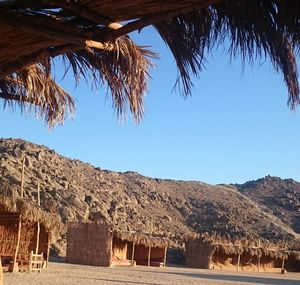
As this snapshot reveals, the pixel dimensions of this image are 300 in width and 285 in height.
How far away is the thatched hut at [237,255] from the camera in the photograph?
1304 inches

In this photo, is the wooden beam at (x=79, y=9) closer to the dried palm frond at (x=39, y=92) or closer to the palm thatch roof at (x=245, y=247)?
the dried palm frond at (x=39, y=92)

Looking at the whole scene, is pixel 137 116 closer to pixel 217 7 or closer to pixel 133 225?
pixel 217 7

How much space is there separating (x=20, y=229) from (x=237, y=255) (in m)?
20.0

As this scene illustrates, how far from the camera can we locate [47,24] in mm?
2256

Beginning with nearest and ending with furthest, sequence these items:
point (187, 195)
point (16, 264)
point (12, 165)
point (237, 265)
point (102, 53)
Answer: point (102, 53) → point (16, 264) → point (237, 265) → point (12, 165) → point (187, 195)

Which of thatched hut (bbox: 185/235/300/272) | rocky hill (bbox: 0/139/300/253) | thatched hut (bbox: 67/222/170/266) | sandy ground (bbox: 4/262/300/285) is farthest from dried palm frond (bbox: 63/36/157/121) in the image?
rocky hill (bbox: 0/139/300/253)

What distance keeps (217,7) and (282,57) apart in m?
0.35

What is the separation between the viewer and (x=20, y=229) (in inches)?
718

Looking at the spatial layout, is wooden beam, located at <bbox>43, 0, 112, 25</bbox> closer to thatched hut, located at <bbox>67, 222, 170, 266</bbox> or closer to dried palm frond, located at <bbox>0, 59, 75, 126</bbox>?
dried palm frond, located at <bbox>0, 59, 75, 126</bbox>

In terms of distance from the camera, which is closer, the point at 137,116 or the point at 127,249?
the point at 137,116

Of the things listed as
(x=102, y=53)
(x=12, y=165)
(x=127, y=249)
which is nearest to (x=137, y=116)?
(x=102, y=53)

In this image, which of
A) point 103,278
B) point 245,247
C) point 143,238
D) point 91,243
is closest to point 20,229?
point 103,278

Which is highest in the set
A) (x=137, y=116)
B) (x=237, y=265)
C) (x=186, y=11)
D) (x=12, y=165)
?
(x=12, y=165)

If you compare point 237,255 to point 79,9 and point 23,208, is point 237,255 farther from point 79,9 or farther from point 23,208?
point 79,9
